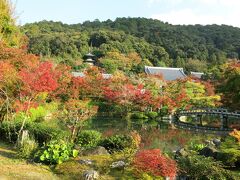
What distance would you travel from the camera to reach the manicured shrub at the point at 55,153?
428 inches

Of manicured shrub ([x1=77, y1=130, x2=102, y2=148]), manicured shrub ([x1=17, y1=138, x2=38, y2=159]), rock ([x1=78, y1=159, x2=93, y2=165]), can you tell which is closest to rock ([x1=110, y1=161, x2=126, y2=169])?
rock ([x1=78, y1=159, x2=93, y2=165])

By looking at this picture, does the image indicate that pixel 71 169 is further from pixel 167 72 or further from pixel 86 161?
pixel 167 72

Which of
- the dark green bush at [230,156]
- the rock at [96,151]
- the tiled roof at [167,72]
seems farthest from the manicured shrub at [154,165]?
the tiled roof at [167,72]

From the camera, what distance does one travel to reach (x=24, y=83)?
630 inches

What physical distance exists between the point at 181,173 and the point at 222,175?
1211mm

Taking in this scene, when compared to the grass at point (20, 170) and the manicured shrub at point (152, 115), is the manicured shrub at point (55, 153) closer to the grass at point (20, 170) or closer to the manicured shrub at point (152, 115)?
the grass at point (20, 170)

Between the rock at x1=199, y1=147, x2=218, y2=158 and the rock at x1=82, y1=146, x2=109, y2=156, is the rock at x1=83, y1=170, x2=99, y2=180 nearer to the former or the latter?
the rock at x1=82, y1=146, x2=109, y2=156

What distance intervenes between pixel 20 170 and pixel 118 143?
3.75 meters

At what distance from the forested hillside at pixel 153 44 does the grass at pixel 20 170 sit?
46.0m

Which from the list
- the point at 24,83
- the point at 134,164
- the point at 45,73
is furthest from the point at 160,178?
the point at 45,73

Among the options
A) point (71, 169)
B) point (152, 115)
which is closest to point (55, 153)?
point (71, 169)

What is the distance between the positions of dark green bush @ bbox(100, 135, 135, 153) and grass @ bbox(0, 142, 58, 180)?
2831 millimetres

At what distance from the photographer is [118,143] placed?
12.6 m

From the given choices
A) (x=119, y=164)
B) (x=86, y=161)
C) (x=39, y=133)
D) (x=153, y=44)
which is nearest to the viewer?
(x=119, y=164)
